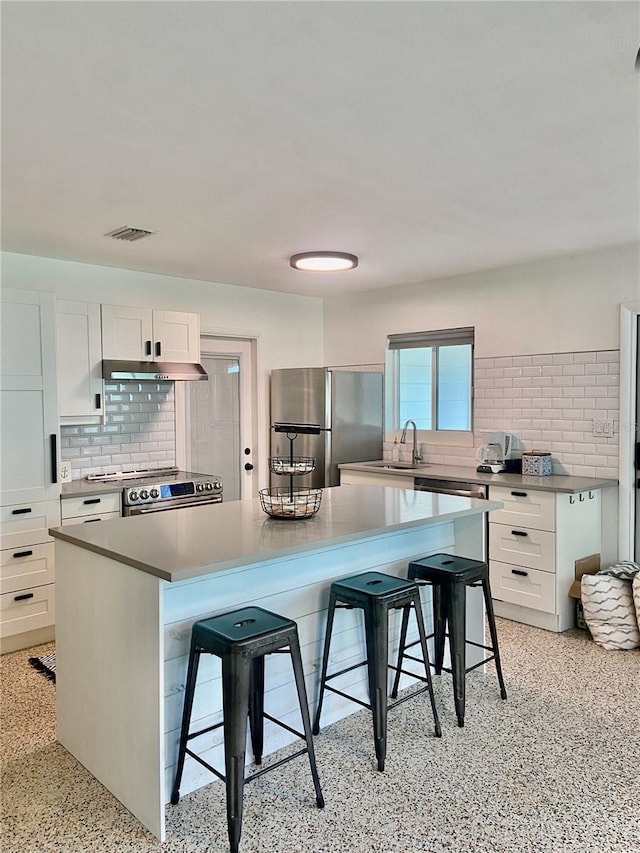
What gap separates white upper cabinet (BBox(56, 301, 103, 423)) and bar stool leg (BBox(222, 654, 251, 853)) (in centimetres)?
274

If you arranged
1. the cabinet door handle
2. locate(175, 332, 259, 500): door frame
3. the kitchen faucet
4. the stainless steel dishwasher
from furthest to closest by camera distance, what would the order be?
locate(175, 332, 259, 500): door frame
the kitchen faucet
the stainless steel dishwasher
the cabinet door handle

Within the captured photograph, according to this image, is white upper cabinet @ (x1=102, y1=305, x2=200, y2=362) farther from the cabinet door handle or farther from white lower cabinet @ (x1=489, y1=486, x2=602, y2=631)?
white lower cabinet @ (x1=489, y1=486, x2=602, y2=631)

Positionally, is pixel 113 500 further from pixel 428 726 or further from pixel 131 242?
pixel 428 726

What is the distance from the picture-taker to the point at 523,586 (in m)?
4.21

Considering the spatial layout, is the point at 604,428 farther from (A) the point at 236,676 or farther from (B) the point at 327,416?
(A) the point at 236,676

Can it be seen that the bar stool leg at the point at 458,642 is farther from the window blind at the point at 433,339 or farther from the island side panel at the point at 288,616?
the window blind at the point at 433,339

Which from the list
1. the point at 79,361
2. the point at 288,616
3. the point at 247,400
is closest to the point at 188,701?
the point at 288,616

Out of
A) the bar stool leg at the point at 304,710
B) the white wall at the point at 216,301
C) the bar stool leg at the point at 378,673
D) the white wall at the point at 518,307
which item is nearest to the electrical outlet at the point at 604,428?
the white wall at the point at 518,307

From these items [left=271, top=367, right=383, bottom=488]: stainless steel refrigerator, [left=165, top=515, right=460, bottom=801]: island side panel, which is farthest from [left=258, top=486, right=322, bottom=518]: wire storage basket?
[left=271, top=367, right=383, bottom=488]: stainless steel refrigerator

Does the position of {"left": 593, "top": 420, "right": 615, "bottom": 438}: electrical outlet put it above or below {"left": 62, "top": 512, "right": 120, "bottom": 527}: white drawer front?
above

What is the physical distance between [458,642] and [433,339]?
3.18 metres

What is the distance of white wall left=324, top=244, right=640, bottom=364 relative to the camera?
14.1 feet

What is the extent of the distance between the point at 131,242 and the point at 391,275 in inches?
85.3

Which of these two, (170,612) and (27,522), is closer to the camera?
(170,612)
